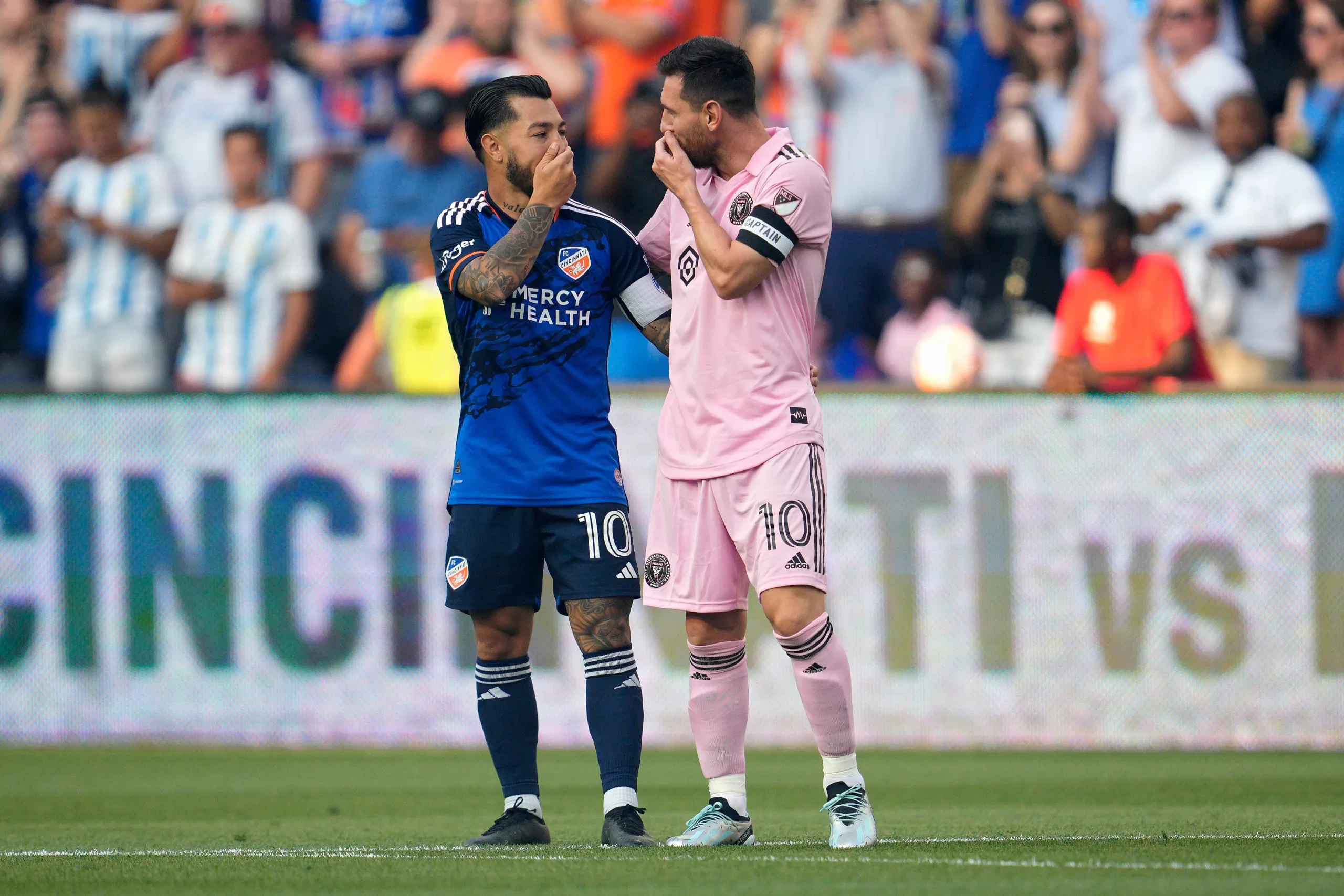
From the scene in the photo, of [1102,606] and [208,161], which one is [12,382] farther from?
[1102,606]

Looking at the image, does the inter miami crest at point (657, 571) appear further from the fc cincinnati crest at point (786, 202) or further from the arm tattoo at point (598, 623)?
the fc cincinnati crest at point (786, 202)

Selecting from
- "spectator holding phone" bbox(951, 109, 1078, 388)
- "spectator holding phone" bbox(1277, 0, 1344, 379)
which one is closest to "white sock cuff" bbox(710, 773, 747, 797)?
"spectator holding phone" bbox(951, 109, 1078, 388)

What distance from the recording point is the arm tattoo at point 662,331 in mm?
5379

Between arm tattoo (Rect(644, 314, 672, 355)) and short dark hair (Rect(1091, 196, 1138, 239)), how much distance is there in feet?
16.5

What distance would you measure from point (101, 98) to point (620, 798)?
8.41 meters

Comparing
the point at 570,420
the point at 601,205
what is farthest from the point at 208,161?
the point at 570,420

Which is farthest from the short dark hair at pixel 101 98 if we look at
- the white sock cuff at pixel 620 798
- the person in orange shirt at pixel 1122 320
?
the white sock cuff at pixel 620 798

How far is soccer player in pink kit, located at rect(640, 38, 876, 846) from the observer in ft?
16.3

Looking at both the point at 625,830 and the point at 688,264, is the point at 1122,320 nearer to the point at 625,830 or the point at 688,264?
the point at 688,264

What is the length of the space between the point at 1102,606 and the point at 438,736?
3.36 meters

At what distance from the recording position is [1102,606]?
891 centimetres

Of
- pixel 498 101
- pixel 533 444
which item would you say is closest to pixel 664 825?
pixel 533 444

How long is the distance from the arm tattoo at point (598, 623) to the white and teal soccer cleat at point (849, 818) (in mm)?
739

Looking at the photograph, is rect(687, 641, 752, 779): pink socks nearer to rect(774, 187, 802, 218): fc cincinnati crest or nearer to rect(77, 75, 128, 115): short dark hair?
rect(774, 187, 802, 218): fc cincinnati crest
